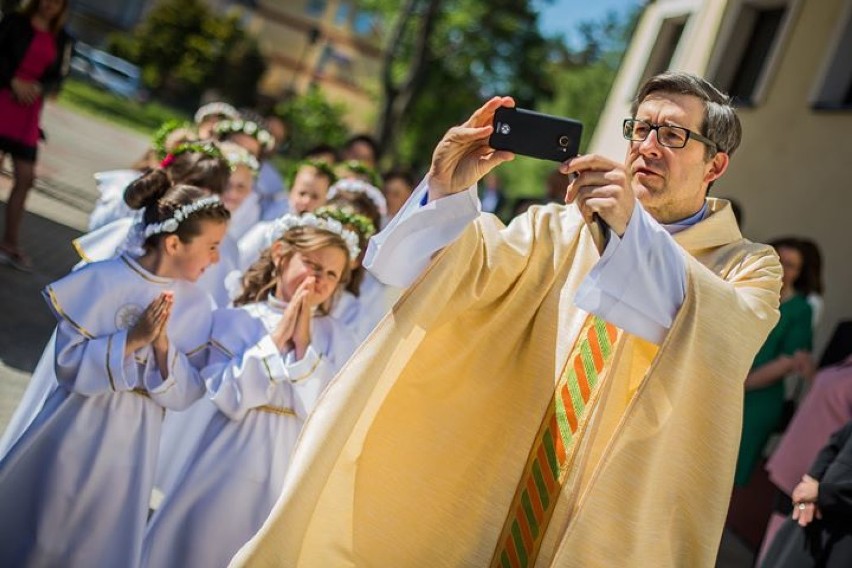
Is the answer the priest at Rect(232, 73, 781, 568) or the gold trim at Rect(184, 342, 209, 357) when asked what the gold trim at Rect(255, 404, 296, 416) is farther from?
the priest at Rect(232, 73, 781, 568)

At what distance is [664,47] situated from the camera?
1700cm

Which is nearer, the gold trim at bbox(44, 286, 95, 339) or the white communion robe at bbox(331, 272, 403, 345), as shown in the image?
the gold trim at bbox(44, 286, 95, 339)

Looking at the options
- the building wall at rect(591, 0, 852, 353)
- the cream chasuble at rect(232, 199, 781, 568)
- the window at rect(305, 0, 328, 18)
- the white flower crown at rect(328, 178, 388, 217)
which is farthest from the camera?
the window at rect(305, 0, 328, 18)

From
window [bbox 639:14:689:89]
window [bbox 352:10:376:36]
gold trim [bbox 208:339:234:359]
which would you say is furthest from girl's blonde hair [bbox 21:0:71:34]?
window [bbox 352:10:376:36]

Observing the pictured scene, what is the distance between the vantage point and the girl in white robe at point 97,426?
4.21 m

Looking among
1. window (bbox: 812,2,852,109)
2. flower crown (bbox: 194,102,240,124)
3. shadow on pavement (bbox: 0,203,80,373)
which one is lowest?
shadow on pavement (bbox: 0,203,80,373)

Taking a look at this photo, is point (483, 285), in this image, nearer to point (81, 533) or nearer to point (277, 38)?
point (81, 533)

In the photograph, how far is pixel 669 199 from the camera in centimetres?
351

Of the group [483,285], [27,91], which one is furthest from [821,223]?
[483,285]

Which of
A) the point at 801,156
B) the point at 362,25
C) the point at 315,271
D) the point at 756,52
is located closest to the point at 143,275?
the point at 315,271

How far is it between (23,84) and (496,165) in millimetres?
5944

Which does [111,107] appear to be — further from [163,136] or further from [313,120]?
[163,136]

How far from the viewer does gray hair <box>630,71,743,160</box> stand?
3449 mm

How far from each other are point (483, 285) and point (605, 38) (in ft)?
164
